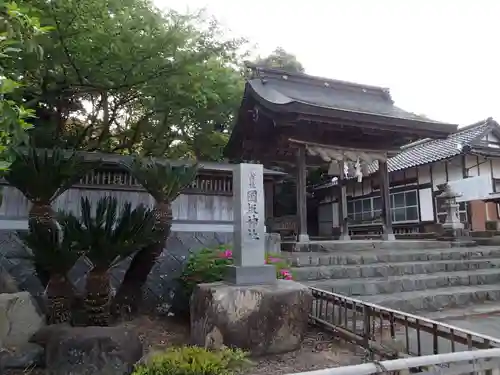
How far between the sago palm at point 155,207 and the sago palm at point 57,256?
1278 mm

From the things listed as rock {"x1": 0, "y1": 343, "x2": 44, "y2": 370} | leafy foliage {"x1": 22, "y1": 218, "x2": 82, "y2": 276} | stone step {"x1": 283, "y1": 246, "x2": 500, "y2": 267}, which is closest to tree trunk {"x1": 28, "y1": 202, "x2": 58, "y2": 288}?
leafy foliage {"x1": 22, "y1": 218, "x2": 82, "y2": 276}

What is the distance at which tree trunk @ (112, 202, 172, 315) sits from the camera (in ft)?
20.2

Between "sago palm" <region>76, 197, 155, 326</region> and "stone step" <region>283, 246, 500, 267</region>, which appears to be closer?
"sago palm" <region>76, 197, 155, 326</region>

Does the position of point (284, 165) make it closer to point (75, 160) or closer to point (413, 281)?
point (413, 281)

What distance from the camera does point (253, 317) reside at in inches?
195

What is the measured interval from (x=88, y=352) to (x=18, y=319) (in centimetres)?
157

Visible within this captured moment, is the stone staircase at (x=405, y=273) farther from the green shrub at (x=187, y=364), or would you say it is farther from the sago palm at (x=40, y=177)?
the sago palm at (x=40, y=177)

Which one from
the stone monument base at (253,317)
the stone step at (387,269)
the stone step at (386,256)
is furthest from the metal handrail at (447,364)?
the stone step at (386,256)

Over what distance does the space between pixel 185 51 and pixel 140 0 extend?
1887mm

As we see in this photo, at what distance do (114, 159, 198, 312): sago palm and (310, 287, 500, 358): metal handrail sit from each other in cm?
283

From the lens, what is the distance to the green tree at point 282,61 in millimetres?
21516

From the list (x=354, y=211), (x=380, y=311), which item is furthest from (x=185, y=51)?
(x=354, y=211)

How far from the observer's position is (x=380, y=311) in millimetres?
4723

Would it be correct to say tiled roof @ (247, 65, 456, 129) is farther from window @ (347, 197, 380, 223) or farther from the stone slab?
the stone slab
